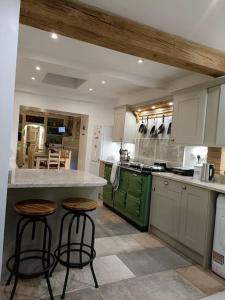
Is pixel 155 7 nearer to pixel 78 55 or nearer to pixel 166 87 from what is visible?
pixel 78 55

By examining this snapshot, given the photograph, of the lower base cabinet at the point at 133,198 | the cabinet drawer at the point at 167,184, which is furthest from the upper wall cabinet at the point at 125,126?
the cabinet drawer at the point at 167,184

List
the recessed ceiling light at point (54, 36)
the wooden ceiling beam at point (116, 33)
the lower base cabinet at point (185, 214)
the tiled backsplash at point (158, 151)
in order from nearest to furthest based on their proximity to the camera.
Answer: the wooden ceiling beam at point (116, 33) → the lower base cabinet at point (185, 214) → the recessed ceiling light at point (54, 36) → the tiled backsplash at point (158, 151)

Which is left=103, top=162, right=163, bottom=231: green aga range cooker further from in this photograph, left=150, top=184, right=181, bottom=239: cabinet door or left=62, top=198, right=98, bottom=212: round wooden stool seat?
left=62, top=198, right=98, bottom=212: round wooden stool seat

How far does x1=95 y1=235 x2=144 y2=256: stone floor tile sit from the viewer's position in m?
2.83

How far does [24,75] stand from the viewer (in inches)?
193

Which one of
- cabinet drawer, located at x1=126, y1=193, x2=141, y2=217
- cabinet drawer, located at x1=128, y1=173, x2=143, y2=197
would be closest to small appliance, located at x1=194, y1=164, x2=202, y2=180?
cabinet drawer, located at x1=128, y1=173, x2=143, y2=197

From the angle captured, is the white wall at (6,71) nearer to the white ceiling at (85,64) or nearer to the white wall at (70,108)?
the white ceiling at (85,64)

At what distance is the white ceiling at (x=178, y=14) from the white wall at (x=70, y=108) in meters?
3.86

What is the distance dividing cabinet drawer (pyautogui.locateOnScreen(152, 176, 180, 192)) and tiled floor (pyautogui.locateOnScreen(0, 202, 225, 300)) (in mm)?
782

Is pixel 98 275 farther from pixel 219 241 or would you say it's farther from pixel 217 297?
pixel 219 241

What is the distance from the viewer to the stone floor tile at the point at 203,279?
223cm

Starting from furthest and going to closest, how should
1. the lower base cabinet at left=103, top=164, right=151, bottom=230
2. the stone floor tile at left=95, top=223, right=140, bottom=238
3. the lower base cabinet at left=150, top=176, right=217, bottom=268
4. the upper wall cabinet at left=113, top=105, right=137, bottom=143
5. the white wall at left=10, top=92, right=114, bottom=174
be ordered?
the white wall at left=10, top=92, right=114, bottom=174
the upper wall cabinet at left=113, top=105, right=137, bottom=143
the lower base cabinet at left=103, top=164, right=151, bottom=230
the stone floor tile at left=95, top=223, right=140, bottom=238
the lower base cabinet at left=150, top=176, right=217, bottom=268

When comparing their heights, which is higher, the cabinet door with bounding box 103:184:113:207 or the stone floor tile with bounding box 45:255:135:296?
the cabinet door with bounding box 103:184:113:207

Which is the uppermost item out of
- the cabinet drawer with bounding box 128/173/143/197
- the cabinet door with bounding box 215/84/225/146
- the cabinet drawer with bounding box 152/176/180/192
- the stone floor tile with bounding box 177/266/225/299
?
the cabinet door with bounding box 215/84/225/146
